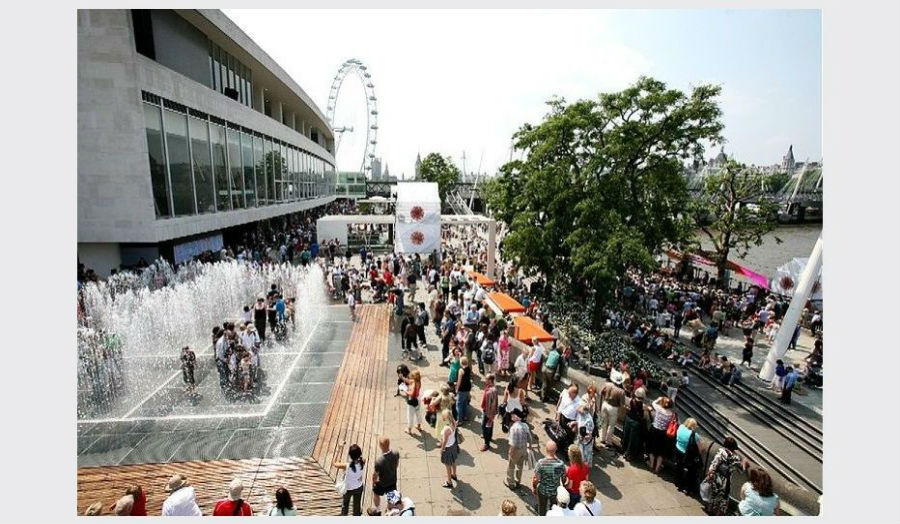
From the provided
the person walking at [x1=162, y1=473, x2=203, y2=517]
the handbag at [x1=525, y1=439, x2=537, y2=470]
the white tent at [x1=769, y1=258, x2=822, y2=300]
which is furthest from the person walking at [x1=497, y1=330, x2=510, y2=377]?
the white tent at [x1=769, y1=258, x2=822, y2=300]

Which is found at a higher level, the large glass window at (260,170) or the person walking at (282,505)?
the large glass window at (260,170)

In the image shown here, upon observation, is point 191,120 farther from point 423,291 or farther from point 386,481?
point 386,481

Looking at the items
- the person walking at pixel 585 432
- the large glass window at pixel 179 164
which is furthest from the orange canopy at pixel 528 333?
the large glass window at pixel 179 164

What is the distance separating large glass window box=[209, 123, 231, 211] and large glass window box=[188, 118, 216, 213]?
0.65 meters

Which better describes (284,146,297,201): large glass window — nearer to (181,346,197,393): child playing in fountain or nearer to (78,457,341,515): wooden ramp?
(181,346,197,393): child playing in fountain

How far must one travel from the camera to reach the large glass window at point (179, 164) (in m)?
19.0

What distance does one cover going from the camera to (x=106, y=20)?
52.1 feet

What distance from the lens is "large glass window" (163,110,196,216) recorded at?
19.0 metres

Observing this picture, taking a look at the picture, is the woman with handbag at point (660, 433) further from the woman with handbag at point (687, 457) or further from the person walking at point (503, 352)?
the person walking at point (503, 352)

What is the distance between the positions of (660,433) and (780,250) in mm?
69236

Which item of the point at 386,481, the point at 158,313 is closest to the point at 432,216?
the point at 158,313

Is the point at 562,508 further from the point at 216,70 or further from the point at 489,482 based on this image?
→ the point at 216,70

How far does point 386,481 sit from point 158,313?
1115 centimetres

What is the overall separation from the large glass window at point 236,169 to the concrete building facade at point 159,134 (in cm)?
6
